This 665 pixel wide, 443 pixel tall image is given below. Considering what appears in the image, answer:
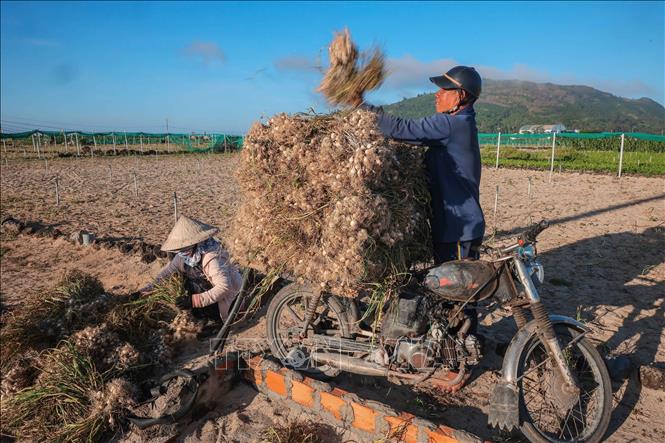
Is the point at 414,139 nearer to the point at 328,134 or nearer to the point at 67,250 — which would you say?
the point at 328,134

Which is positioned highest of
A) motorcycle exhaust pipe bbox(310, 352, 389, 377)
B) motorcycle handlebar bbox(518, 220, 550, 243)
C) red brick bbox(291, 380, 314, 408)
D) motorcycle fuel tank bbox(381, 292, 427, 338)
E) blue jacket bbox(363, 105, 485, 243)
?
blue jacket bbox(363, 105, 485, 243)

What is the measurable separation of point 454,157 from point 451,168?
0.07 m

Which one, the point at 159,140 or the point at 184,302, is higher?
the point at 159,140

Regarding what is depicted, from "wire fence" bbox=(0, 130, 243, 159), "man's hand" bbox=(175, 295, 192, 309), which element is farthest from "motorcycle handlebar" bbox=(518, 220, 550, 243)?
"wire fence" bbox=(0, 130, 243, 159)

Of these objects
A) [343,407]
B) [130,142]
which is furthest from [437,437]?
[130,142]

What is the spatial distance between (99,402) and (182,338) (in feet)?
3.62

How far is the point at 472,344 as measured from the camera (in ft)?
9.78

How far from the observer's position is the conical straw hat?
4.12m

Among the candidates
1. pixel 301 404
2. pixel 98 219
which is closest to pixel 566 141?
pixel 98 219

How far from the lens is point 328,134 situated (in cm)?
279

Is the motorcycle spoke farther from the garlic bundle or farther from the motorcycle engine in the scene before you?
the motorcycle engine

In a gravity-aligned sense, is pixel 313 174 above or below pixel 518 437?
above

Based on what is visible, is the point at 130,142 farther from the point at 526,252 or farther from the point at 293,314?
the point at 526,252

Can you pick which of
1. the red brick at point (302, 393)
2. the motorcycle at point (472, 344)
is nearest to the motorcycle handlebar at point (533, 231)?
the motorcycle at point (472, 344)
